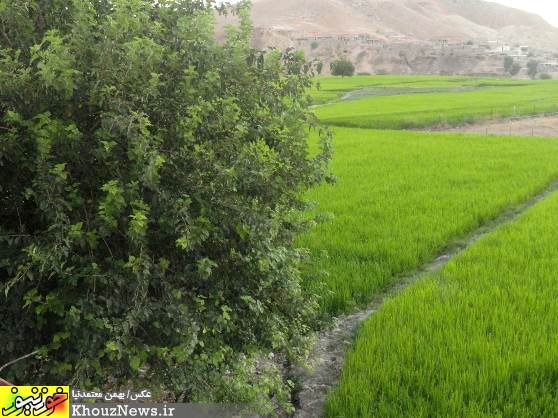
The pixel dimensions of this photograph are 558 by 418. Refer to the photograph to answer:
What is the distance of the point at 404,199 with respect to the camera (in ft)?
27.1

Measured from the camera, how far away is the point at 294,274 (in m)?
3.47

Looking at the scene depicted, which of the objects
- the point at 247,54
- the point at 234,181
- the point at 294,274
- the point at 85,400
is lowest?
the point at 85,400

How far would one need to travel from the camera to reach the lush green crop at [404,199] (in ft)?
18.1

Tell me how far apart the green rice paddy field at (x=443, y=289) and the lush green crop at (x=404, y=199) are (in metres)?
0.02

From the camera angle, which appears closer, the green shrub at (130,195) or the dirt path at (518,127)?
the green shrub at (130,195)

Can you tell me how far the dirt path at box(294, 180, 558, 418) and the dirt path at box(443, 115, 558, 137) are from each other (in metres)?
16.2

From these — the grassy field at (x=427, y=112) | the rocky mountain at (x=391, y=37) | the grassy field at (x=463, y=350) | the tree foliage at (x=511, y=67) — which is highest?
the rocky mountain at (x=391, y=37)

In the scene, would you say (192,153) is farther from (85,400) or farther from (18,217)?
(85,400)

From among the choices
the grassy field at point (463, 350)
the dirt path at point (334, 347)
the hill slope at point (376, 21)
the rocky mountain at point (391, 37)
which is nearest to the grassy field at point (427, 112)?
the dirt path at point (334, 347)

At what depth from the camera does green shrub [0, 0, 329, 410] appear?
2.28 metres

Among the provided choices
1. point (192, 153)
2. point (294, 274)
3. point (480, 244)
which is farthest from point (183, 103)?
point (480, 244)

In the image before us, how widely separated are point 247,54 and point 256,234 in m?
1.11

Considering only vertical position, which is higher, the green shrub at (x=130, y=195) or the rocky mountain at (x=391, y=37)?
the rocky mountain at (x=391, y=37)

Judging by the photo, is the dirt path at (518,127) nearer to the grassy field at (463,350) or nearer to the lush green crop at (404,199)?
the lush green crop at (404,199)
